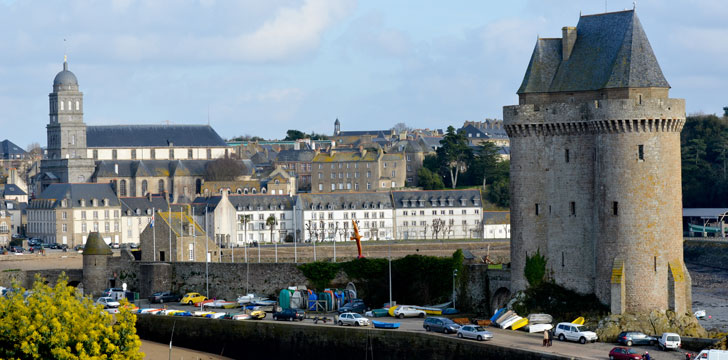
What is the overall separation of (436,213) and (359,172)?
28363mm

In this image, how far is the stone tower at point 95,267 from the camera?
211 ft

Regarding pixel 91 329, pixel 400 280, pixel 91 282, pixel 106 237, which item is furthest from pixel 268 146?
pixel 91 329

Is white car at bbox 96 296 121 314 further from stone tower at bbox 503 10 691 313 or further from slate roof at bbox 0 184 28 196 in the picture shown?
slate roof at bbox 0 184 28 196

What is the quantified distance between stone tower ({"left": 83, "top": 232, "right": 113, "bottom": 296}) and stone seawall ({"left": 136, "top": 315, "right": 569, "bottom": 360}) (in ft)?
37.4

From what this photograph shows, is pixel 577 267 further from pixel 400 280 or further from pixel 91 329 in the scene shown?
pixel 91 329

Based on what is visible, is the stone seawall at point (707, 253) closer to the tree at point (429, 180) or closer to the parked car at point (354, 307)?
the parked car at point (354, 307)

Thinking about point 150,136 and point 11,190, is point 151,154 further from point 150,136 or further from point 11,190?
point 11,190

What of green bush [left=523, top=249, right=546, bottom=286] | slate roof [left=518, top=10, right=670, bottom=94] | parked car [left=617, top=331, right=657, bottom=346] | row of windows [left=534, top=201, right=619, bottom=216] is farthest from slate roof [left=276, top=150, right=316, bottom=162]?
parked car [left=617, top=331, right=657, bottom=346]

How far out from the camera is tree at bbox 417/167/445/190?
396 feet

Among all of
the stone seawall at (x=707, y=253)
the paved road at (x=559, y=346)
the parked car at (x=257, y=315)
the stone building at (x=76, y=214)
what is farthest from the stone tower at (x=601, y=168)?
the stone building at (x=76, y=214)

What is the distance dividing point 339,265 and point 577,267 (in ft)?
44.8

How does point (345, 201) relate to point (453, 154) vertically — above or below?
below

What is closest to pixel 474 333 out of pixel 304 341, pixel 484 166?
pixel 304 341

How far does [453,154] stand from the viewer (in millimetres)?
123625
